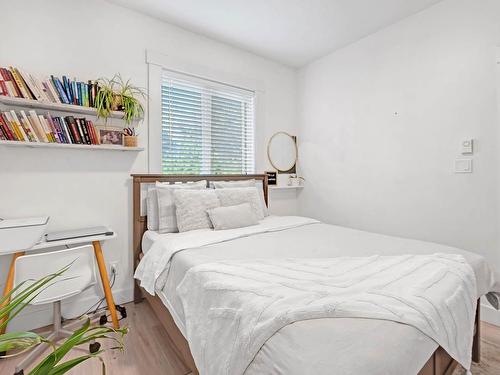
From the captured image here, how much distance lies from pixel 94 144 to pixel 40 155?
1.28 ft

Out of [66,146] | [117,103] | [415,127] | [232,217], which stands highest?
[117,103]

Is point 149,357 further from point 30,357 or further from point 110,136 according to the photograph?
point 110,136

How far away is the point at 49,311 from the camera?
2109mm

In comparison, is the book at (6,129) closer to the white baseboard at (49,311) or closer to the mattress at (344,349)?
the white baseboard at (49,311)

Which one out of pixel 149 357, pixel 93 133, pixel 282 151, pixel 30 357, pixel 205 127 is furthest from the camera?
pixel 282 151

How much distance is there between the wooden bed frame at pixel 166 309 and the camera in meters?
1.18

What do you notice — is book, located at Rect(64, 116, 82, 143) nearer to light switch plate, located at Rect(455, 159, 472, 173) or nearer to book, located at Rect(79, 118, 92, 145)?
book, located at Rect(79, 118, 92, 145)

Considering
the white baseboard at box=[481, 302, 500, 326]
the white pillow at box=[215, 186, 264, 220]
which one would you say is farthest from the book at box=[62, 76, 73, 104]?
the white baseboard at box=[481, 302, 500, 326]

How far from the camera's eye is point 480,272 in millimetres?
1546

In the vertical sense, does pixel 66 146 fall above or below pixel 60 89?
below

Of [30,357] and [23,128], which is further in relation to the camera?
[23,128]

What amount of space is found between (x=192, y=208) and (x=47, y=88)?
4.63 feet

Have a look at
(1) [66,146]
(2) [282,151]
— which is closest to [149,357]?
(1) [66,146]

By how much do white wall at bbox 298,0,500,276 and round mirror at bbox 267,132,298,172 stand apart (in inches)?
13.5
